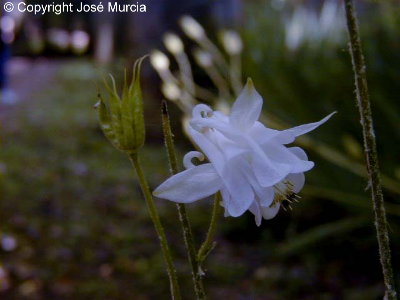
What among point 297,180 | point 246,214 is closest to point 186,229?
A: point 297,180

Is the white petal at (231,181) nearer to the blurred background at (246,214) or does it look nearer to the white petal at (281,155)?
the white petal at (281,155)

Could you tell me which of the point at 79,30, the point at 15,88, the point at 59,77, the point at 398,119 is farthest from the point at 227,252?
the point at 79,30

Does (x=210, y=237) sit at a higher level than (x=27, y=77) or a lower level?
higher

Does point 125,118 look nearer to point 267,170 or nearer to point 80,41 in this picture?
point 267,170

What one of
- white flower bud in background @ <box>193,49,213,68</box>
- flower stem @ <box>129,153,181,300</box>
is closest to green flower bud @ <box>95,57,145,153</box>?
flower stem @ <box>129,153,181,300</box>

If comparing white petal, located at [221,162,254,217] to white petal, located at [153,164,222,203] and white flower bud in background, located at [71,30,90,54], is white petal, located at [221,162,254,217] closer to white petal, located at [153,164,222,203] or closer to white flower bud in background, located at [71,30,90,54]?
white petal, located at [153,164,222,203]

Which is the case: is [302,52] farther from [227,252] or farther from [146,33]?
[146,33]
